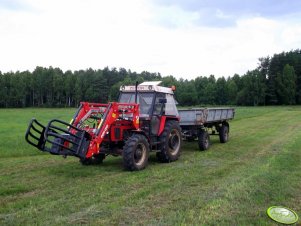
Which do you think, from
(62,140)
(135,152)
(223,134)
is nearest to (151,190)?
(135,152)

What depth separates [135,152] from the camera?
30.9 ft

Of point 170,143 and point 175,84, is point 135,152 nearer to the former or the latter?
point 170,143

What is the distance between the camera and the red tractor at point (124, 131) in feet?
28.1

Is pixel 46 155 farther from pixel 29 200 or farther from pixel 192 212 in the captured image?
pixel 192 212

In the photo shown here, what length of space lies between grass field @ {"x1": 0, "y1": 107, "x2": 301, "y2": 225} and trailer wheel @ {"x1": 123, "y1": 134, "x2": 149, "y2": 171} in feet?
0.82

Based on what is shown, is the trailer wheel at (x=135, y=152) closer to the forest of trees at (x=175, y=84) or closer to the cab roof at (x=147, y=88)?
the cab roof at (x=147, y=88)

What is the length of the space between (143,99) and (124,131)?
1552 mm

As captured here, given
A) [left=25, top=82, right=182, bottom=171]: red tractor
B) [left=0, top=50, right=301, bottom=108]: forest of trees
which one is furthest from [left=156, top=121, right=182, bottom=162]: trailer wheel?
[left=0, top=50, right=301, bottom=108]: forest of trees

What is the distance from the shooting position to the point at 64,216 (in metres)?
5.62

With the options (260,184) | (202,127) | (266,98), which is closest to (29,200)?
(260,184)

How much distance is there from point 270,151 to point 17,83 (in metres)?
95.3

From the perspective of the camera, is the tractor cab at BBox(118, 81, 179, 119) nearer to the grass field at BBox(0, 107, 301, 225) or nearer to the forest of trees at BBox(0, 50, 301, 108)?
the grass field at BBox(0, 107, 301, 225)

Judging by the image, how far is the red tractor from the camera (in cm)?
858

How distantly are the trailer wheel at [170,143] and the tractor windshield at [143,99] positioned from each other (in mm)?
798
